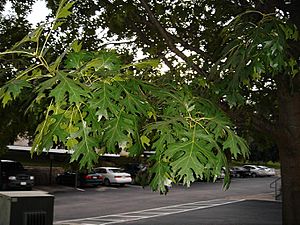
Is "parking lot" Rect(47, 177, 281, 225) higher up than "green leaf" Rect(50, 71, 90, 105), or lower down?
lower down

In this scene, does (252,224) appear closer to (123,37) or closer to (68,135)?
(123,37)

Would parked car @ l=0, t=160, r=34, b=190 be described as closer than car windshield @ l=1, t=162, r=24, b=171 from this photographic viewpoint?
Yes

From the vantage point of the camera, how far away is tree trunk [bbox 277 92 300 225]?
6168 millimetres

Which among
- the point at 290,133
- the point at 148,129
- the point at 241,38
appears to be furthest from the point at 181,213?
the point at 148,129

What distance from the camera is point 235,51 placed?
135 inches

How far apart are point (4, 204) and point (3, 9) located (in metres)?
5.31

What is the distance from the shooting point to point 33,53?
200 centimetres

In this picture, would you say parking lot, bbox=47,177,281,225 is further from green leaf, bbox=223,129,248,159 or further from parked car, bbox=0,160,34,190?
green leaf, bbox=223,129,248,159

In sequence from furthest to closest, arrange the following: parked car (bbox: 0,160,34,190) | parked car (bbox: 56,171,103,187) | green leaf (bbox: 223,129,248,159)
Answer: parked car (bbox: 56,171,103,187) < parked car (bbox: 0,160,34,190) < green leaf (bbox: 223,129,248,159)

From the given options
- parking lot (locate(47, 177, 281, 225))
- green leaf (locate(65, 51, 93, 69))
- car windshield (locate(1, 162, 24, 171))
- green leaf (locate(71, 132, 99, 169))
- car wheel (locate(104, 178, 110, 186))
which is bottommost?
parking lot (locate(47, 177, 281, 225))

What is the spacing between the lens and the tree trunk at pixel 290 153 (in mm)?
6168

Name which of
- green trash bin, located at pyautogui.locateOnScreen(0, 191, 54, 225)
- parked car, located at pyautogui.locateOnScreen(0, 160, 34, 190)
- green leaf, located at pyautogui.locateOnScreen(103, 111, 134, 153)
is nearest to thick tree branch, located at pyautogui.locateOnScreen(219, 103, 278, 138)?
green trash bin, located at pyautogui.locateOnScreen(0, 191, 54, 225)

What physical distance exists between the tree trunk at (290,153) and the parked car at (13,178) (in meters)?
19.2

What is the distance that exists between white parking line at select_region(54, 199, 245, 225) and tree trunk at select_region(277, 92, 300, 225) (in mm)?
7838
